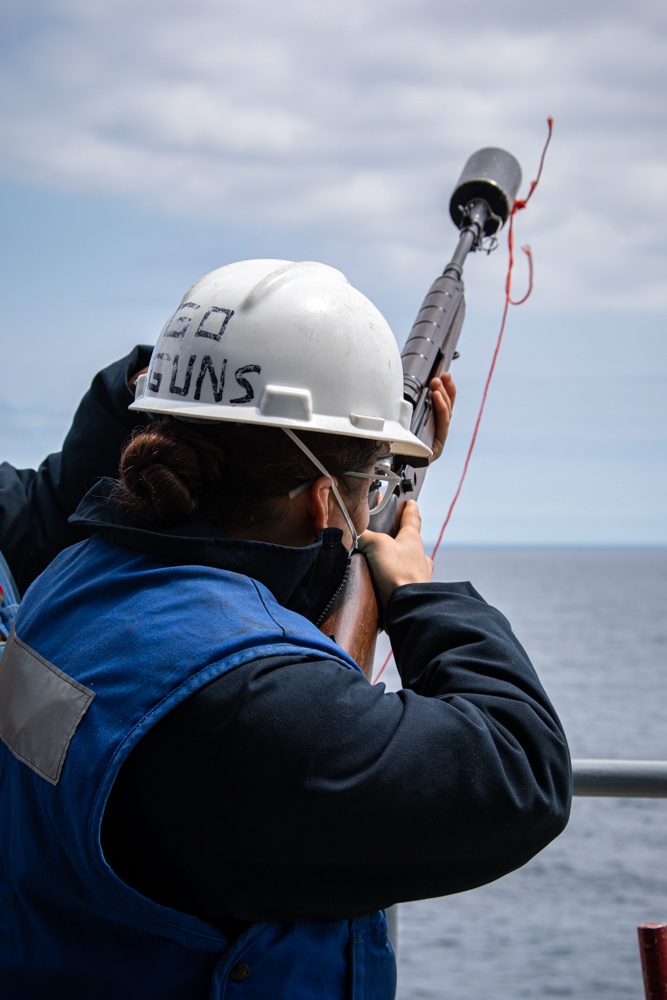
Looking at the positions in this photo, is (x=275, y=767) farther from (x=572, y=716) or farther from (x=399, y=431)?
(x=572, y=716)

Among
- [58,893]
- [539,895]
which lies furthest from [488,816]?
[539,895]

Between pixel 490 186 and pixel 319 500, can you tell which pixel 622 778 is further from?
pixel 490 186

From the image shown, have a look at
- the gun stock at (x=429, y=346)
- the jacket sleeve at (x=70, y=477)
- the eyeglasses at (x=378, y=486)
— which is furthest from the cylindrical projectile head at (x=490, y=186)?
the eyeglasses at (x=378, y=486)

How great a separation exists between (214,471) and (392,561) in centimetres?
72

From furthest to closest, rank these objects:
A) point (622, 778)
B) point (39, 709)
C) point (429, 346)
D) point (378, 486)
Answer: point (429, 346), point (622, 778), point (378, 486), point (39, 709)

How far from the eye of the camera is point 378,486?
271 centimetres

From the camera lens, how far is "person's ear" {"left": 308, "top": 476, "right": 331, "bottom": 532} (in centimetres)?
196

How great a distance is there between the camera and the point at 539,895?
16.1m

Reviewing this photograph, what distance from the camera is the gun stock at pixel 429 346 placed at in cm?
238

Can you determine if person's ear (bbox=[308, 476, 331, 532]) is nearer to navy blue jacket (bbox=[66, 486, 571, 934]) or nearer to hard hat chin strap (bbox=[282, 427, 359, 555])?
hard hat chin strap (bbox=[282, 427, 359, 555])

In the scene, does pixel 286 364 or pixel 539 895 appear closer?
pixel 286 364

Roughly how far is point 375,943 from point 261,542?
2.28ft

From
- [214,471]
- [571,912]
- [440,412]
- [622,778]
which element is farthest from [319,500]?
[571,912]

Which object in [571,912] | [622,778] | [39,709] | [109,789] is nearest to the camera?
[109,789]
